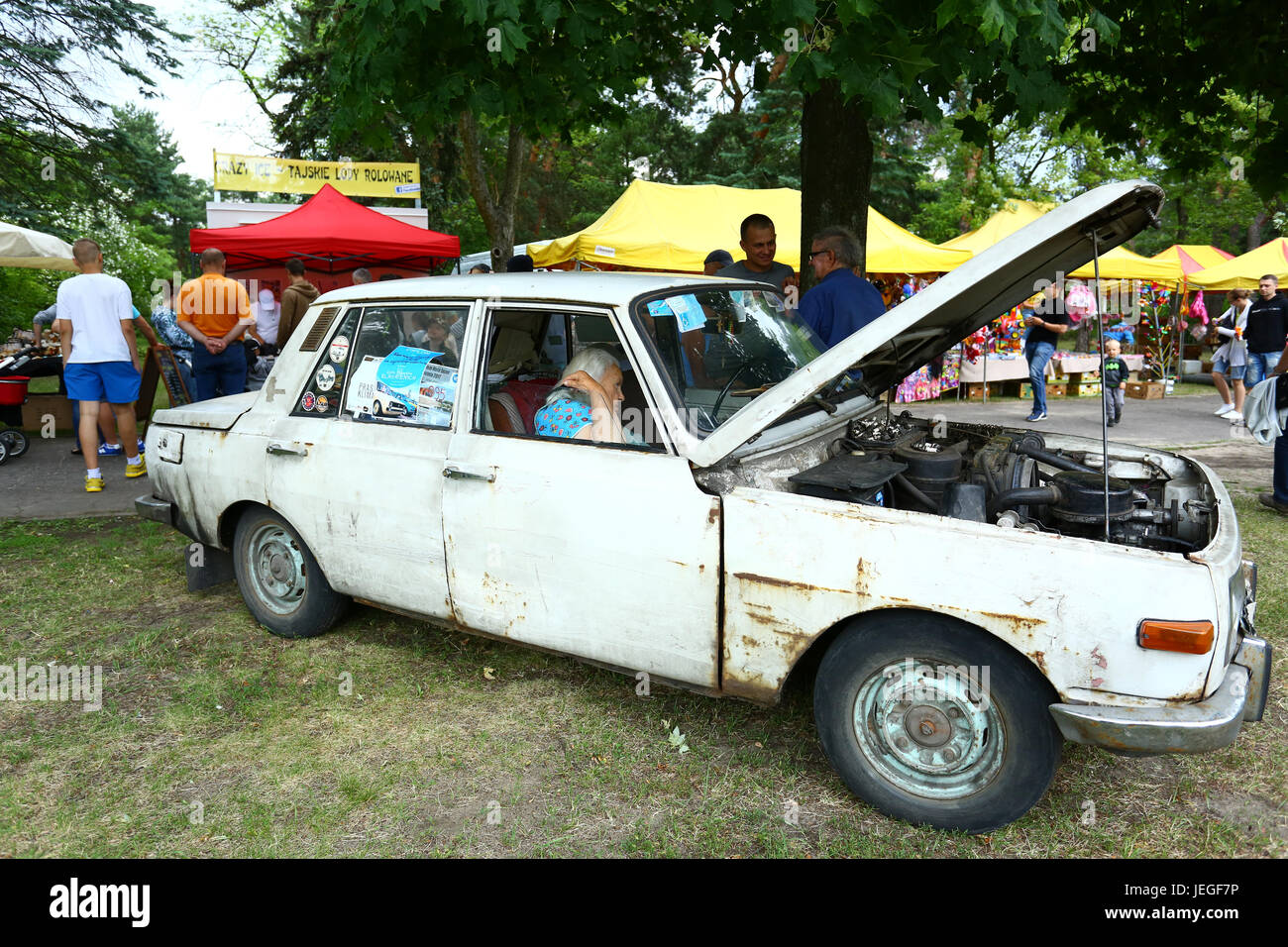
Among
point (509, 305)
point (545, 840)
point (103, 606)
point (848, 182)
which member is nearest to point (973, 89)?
point (848, 182)

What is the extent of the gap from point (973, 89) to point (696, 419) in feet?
16.6

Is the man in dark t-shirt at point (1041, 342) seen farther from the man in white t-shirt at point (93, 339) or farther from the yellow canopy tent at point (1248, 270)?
the man in white t-shirt at point (93, 339)

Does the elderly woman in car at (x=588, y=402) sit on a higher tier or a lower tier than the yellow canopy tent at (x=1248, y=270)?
lower

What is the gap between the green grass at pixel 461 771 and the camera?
2900mm

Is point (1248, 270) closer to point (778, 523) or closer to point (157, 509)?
point (778, 523)

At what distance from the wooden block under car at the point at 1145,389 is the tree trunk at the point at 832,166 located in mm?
12922

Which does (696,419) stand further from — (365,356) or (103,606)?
(103,606)

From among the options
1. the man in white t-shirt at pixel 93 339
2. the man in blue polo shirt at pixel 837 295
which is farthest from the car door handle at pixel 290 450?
the man in white t-shirt at pixel 93 339

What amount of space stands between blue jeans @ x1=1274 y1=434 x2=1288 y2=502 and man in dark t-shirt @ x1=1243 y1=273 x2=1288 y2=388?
5.50 metres

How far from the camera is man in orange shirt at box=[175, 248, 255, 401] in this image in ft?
26.2

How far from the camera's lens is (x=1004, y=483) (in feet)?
11.3

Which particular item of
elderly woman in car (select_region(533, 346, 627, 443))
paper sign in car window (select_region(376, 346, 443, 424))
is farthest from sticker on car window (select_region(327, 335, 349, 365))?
elderly woman in car (select_region(533, 346, 627, 443))

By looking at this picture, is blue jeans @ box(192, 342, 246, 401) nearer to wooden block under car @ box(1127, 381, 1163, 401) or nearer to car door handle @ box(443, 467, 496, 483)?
car door handle @ box(443, 467, 496, 483)

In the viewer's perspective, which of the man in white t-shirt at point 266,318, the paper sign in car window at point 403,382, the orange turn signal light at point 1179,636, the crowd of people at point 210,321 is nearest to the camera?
the orange turn signal light at point 1179,636
